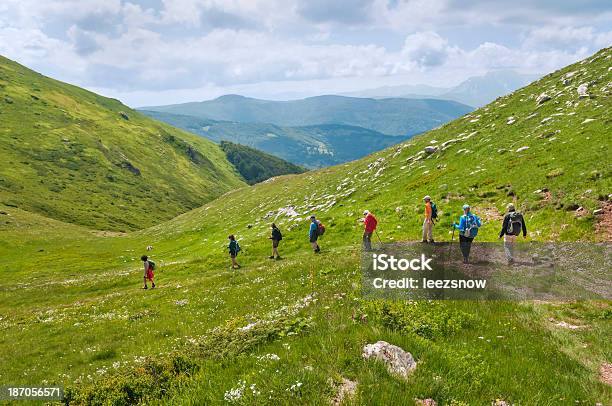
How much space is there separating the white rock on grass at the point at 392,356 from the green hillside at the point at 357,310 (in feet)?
0.73

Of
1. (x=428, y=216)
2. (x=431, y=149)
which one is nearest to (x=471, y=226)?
(x=428, y=216)

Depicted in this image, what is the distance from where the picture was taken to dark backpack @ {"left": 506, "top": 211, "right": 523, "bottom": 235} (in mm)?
19625

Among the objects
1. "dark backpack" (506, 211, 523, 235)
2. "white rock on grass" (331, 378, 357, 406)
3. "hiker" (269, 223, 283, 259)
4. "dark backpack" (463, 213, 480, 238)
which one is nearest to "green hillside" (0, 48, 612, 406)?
"white rock on grass" (331, 378, 357, 406)

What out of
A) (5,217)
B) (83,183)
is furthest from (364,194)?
(83,183)

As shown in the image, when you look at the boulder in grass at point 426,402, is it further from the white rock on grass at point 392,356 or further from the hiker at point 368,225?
the hiker at point 368,225

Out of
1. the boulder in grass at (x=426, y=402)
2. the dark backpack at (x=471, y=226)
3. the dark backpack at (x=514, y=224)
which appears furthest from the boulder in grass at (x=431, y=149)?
the boulder in grass at (x=426, y=402)

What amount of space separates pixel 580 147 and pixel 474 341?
95.9 feet

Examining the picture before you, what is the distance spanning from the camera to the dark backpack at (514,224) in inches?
773

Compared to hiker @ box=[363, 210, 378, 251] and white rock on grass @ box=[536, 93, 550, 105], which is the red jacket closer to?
hiker @ box=[363, 210, 378, 251]

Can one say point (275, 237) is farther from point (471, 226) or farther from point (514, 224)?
point (514, 224)

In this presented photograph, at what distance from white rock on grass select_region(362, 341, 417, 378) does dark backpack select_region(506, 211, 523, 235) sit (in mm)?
14313

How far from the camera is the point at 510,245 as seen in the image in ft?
64.7

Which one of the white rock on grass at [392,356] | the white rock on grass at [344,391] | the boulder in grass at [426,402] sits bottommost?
the boulder in grass at [426,402]

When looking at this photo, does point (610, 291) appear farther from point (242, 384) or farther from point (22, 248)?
point (22, 248)
